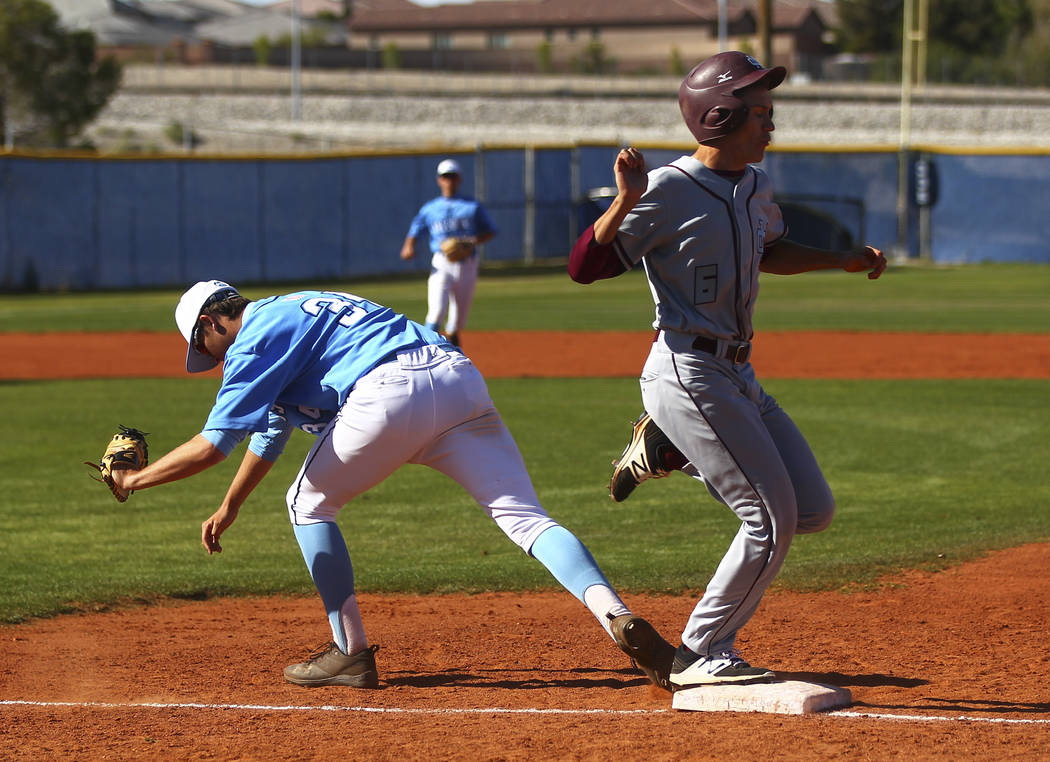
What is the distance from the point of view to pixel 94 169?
27.5 m

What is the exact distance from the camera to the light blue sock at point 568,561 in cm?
475

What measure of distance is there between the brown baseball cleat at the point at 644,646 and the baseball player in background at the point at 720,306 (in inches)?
8.5

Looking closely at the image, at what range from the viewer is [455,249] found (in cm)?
1573

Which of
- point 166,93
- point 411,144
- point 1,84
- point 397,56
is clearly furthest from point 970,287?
point 397,56

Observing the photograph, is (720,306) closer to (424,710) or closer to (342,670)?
(424,710)

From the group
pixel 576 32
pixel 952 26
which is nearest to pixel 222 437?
pixel 952 26

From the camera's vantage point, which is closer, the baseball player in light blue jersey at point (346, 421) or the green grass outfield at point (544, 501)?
the baseball player in light blue jersey at point (346, 421)

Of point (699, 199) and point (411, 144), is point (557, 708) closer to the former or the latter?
point (699, 199)

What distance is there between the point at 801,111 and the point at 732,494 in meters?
49.7

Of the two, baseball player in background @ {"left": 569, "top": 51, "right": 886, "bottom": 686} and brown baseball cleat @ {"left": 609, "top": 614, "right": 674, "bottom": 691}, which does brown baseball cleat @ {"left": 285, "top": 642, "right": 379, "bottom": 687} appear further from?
baseball player in background @ {"left": 569, "top": 51, "right": 886, "bottom": 686}

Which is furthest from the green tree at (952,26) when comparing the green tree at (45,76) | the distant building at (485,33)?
the green tree at (45,76)

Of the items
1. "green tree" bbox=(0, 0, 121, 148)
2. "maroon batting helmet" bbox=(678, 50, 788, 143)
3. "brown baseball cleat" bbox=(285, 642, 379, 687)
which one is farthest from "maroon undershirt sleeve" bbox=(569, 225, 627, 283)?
"green tree" bbox=(0, 0, 121, 148)

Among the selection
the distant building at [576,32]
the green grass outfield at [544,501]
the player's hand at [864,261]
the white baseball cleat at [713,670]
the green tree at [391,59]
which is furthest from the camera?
the distant building at [576,32]

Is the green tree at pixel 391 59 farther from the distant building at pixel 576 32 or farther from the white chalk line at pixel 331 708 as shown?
the white chalk line at pixel 331 708
